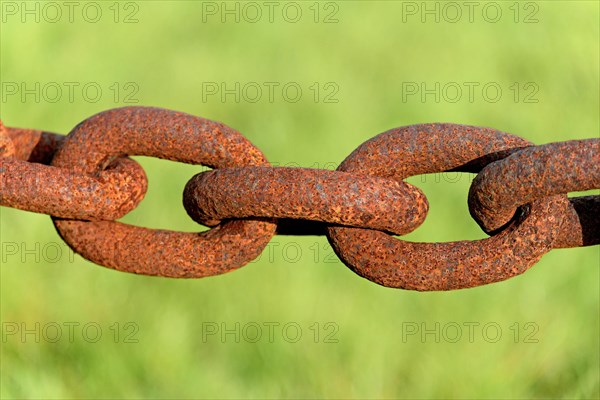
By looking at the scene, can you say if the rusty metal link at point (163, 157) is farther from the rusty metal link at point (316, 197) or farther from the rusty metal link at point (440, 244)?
the rusty metal link at point (440, 244)

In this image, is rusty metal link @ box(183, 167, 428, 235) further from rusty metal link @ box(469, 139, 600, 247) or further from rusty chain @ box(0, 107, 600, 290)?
rusty metal link @ box(469, 139, 600, 247)

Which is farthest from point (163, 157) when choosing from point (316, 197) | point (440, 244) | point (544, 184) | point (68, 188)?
point (544, 184)

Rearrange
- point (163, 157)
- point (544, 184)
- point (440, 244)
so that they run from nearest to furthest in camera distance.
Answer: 1. point (544, 184)
2. point (440, 244)
3. point (163, 157)

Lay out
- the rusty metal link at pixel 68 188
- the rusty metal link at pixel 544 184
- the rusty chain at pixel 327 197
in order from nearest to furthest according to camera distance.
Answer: the rusty metal link at pixel 544 184, the rusty chain at pixel 327 197, the rusty metal link at pixel 68 188

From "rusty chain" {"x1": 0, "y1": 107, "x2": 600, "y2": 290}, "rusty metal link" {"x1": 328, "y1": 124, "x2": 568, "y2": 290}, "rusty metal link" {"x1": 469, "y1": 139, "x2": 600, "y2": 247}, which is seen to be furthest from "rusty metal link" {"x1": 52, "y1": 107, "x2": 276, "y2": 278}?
"rusty metal link" {"x1": 469, "y1": 139, "x2": 600, "y2": 247}

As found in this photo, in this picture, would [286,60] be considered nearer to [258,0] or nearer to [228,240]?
[258,0]

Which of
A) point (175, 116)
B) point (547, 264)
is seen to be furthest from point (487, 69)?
point (175, 116)

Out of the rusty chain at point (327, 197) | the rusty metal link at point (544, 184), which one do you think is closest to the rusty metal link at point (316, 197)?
the rusty chain at point (327, 197)

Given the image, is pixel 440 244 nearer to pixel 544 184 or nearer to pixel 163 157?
pixel 544 184
